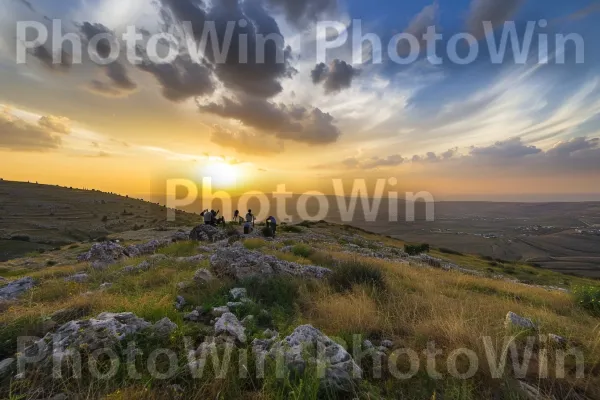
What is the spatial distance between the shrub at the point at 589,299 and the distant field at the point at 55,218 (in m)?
41.1

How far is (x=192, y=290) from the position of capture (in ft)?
20.9

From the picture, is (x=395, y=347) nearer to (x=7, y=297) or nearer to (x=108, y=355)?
(x=108, y=355)

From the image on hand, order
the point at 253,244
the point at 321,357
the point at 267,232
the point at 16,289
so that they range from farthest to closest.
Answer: the point at 267,232
the point at 253,244
the point at 16,289
the point at 321,357

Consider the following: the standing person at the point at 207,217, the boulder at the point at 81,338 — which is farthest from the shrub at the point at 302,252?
the standing person at the point at 207,217

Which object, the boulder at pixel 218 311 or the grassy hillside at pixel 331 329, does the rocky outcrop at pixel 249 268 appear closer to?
the grassy hillside at pixel 331 329

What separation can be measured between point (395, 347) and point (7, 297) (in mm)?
8642

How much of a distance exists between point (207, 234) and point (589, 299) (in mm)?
17579

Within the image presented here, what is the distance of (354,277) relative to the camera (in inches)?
297

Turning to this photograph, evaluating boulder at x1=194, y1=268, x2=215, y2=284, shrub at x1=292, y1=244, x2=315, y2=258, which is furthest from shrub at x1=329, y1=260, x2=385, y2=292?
shrub at x1=292, y1=244, x2=315, y2=258

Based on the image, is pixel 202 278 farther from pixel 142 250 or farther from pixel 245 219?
pixel 245 219

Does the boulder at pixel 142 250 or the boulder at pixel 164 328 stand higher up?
the boulder at pixel 164 328

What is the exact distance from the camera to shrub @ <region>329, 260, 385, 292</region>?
23.7 feet

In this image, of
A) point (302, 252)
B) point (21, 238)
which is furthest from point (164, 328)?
point (21, 238)

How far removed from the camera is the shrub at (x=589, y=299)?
23.7 feet
